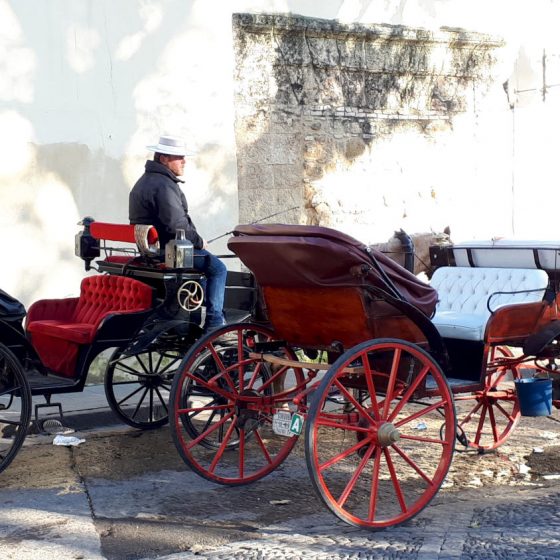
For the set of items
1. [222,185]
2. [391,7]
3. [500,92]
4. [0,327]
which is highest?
[391,7]

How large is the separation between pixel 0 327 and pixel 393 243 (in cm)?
334

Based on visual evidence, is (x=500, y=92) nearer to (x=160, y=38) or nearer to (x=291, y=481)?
(x=160, y=38)

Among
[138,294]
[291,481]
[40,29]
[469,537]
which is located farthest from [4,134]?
[469,537]

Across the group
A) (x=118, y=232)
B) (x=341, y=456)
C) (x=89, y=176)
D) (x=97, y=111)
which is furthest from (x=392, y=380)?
(x=97, y=111)

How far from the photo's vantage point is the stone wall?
32.7ft

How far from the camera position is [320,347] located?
5191 mm

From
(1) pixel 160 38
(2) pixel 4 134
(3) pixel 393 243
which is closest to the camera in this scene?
(3) pixel 393 243

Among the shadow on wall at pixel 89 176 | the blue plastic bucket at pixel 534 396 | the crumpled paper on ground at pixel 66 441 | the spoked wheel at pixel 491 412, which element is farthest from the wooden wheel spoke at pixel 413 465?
the shadow on wall at pixel 89 176

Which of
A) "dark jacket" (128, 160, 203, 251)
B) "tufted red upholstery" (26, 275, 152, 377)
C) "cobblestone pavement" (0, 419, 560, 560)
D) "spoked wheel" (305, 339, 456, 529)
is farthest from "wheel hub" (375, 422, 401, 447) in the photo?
"dark jacket" (128, 160, 203, 251)

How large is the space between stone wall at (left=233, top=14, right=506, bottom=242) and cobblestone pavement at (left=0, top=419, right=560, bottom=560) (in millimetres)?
4364

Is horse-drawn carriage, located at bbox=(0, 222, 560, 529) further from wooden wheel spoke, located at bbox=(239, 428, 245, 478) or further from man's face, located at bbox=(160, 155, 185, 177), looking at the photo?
man's face, located at bbox=(160, 155, 185, 177)

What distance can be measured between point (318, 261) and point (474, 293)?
6.98ft

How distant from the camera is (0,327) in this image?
5.68 meters

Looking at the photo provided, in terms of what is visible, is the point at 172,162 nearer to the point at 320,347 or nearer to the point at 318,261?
the point at 320,347
